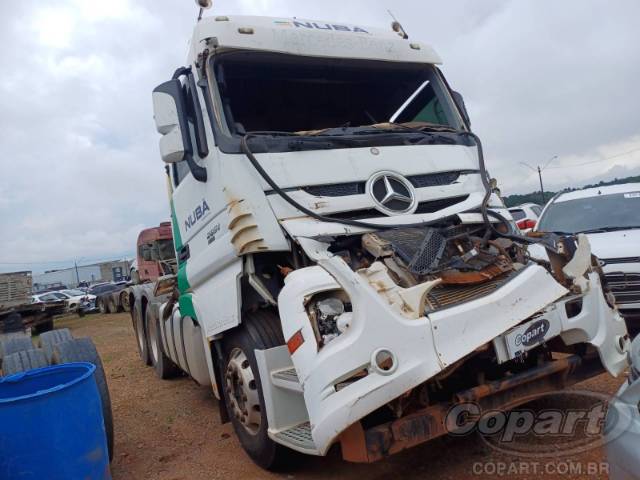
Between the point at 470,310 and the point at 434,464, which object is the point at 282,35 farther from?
the point at 434,464

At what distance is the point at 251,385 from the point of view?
11.3 ft

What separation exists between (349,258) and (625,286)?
3918 millimetres

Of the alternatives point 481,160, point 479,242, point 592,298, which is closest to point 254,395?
point 479,242

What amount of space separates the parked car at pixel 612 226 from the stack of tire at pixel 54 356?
4885 mm

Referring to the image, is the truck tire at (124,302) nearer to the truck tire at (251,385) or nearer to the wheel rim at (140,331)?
the wheel rim at (140,331)

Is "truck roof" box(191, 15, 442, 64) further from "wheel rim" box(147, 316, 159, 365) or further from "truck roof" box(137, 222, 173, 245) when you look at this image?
"truck roof" box(137, 222, 173, 245)

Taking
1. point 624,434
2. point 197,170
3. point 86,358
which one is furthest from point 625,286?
point 86,358

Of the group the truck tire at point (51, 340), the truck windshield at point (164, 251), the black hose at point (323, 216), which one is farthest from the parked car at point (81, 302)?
the black hose at point (323, 216)

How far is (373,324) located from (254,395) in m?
1.34

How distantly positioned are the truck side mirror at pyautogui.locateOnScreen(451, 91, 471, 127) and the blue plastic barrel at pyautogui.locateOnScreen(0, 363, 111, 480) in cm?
353

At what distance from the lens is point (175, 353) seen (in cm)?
545

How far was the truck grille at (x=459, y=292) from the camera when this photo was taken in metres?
2.67

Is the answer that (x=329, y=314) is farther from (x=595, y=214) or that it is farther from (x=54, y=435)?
(x=595, y=214)

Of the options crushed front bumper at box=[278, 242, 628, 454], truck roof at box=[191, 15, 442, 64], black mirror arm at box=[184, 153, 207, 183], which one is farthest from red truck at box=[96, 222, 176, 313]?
crushed front bumper at box=[278, 242, 628, 454]
